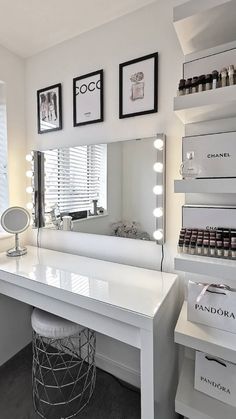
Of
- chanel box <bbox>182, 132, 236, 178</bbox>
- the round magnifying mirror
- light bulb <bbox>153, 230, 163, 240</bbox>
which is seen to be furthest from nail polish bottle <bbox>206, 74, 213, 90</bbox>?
the round magnifying mirror

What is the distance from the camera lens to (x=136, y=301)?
1023mm

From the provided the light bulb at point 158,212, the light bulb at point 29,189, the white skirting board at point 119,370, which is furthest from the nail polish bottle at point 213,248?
the light bulb at point 29,189

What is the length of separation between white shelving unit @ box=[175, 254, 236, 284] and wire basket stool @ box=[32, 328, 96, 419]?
749 mm

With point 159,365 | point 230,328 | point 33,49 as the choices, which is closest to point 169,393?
point 159,365

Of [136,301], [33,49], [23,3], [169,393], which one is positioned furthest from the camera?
[33,49]

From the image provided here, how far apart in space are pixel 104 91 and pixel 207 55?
2.18 ft

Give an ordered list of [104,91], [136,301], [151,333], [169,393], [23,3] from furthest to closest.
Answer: [104,91], [23,3], [169,393], [136,301], [151,333]

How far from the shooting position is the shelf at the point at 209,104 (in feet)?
2.88

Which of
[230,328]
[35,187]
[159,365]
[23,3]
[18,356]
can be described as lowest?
[18,356]

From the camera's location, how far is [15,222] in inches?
68.6

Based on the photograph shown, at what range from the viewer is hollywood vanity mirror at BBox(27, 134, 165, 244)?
1364 millimetres

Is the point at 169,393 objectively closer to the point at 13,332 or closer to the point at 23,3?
the point at 13,332

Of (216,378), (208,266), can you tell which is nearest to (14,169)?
(208,266)

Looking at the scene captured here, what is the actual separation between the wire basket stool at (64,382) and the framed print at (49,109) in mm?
1444
